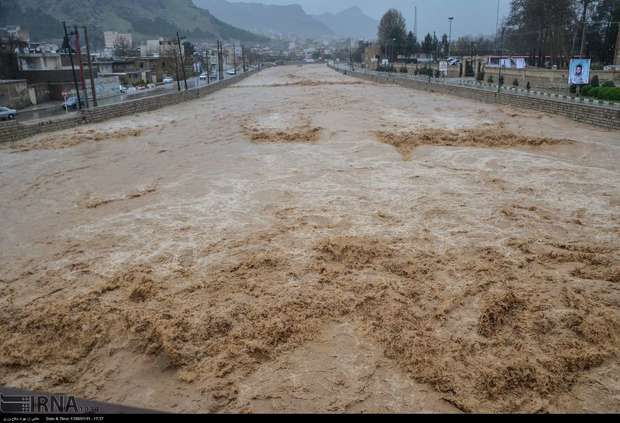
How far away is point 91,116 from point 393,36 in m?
76.8

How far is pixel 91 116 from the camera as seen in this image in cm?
2594

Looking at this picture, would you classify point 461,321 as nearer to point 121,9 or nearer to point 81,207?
point 81,207

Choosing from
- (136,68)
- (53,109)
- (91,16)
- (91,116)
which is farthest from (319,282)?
(91,16)

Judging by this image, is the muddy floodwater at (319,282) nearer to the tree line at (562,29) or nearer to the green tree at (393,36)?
the tree line at (562,29)

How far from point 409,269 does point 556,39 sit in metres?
58.5

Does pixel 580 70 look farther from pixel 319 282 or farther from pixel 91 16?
pixel 91 16

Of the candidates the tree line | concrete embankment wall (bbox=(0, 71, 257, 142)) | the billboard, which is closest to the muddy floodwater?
concrete embankment wall (bbox=(0, 71, 257, 142))

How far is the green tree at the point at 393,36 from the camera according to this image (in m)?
91.6

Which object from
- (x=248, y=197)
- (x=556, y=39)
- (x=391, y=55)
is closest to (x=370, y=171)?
(x=248, y=197)

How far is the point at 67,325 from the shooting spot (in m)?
6.49

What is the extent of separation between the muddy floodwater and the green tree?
76.0 m

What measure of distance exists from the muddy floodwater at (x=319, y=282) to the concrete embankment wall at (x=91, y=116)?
5.51 meters

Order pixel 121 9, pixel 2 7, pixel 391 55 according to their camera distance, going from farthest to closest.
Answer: pixel 121 9, pixel 2 7, pixel 391 55

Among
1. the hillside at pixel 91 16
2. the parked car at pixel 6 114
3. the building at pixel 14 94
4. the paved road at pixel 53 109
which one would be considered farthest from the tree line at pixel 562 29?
the hillside at pixel 91 16
